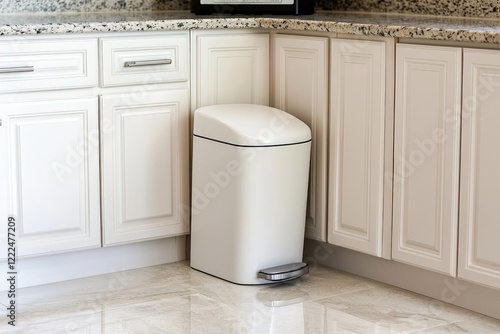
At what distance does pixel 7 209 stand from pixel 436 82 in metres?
1.35

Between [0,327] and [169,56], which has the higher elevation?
[169,56]

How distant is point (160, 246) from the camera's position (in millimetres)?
3242

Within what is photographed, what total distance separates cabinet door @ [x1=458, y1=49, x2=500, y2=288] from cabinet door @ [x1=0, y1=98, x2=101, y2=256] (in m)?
1.17

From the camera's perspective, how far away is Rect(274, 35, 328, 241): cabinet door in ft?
10.0

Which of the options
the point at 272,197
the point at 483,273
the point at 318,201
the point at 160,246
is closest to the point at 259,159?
the point at 272,197

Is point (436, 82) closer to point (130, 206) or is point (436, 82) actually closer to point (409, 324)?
point (409, 324)

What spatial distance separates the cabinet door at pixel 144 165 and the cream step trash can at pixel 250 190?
10 cm

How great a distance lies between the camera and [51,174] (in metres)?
2.89

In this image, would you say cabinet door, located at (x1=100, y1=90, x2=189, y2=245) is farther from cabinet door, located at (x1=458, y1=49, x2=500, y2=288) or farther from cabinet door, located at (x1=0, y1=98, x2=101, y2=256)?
cabinet door, located at (x1=458, y1=49, x2=500, y2=288)

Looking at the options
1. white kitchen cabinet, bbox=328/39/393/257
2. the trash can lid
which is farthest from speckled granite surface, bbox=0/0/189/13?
white kitchen cabinet, bbox=328/39/393/257

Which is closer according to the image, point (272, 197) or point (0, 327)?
point (0, 327)

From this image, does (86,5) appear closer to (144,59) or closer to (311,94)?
(144,59)

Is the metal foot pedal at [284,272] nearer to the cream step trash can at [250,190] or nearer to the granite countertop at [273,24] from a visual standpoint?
the cream step trash can at [250,190]

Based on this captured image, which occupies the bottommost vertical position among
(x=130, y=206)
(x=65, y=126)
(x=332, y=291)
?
(x=332, y=291)
